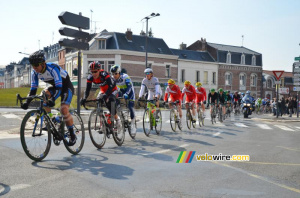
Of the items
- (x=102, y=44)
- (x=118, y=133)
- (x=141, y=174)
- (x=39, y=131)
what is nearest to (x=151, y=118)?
(x=118, y=133)

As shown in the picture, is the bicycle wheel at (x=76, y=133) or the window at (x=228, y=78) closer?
the bicycle wheel at (x=76, y=133)

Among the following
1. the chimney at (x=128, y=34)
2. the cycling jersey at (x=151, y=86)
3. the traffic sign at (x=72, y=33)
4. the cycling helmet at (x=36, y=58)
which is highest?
the chimney at (x=128, y=34)

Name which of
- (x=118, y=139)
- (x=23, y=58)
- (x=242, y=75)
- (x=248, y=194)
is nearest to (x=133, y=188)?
(x=248, y=194)

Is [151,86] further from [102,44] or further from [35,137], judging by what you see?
[102,44]

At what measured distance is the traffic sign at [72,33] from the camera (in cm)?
1011

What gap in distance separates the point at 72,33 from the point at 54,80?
489 cm

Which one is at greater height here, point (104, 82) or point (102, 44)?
point (102, 44)

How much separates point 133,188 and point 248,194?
4.91ft

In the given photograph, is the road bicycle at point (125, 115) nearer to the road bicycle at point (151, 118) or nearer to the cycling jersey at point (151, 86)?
the road bicycle at point (151, 118)

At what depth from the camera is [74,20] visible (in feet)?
34.6

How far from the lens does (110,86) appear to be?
7543 mm

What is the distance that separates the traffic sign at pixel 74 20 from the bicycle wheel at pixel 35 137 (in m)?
5.19

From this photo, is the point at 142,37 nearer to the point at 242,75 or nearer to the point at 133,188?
the point at 242,75

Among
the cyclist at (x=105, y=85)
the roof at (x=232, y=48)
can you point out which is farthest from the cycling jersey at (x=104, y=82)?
the roof at (x=232, y=48)
